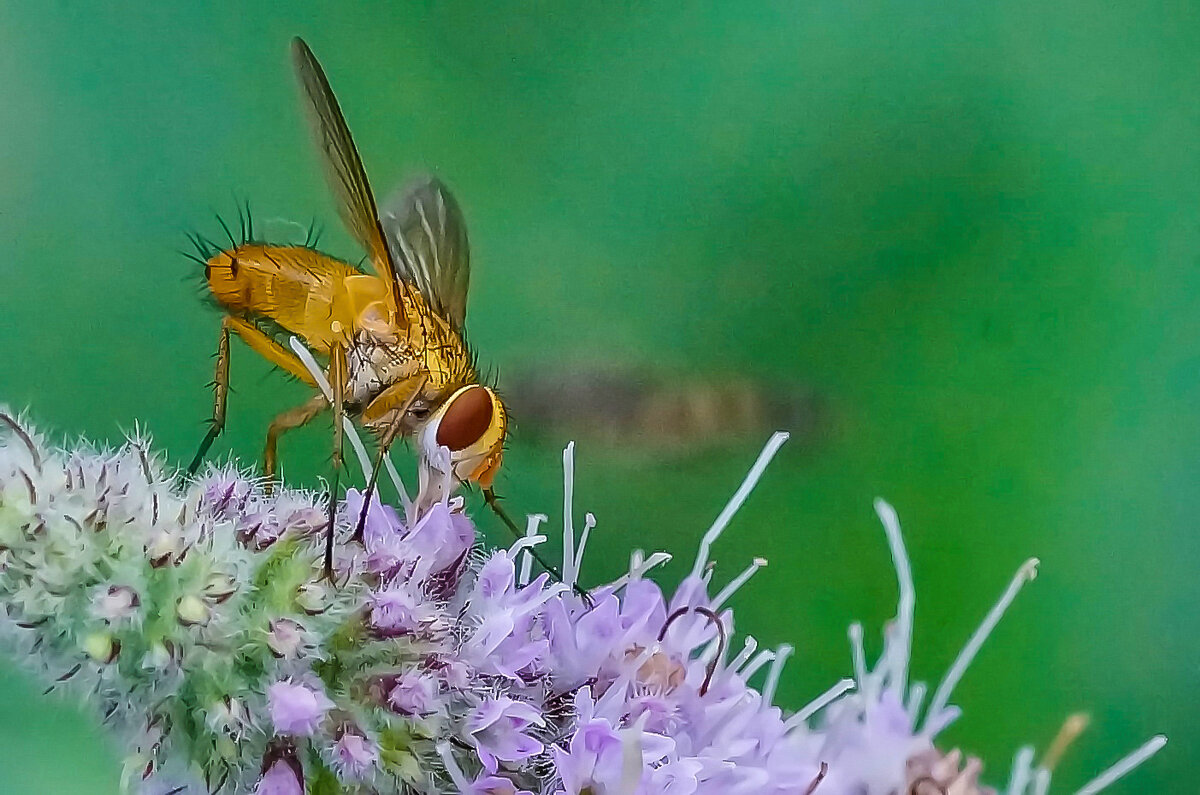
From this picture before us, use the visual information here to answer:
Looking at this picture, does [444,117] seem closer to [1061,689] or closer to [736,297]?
[736,297]

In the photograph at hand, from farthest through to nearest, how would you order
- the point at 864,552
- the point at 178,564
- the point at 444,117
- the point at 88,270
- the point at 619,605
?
the point at 864,552, the point at 444,117, the point at 88,270, the point at 619,605, the point at 178,564

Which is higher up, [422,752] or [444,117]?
[444,117]

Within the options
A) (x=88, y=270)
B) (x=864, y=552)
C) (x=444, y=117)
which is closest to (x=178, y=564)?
(x=88, y=270)

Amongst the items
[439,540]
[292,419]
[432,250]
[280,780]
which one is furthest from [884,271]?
[280,780]

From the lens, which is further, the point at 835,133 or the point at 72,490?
the point at 835,133

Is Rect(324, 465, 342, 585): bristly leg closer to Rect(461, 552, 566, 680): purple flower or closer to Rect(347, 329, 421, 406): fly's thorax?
Rect(461, 552, 566, 680): purple flower

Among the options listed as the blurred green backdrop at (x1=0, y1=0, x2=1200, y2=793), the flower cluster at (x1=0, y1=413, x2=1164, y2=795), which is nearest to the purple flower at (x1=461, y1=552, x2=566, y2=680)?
the flower cluster at (x1=0, y1=413, x2=1164, y2=795)

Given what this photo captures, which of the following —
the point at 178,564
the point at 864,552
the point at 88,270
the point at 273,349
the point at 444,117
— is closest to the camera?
the point at 178,564

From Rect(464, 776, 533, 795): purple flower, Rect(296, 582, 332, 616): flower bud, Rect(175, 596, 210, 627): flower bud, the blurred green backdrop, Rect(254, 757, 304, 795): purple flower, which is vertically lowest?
Rect(254, 757, 304, 795): purple flower
